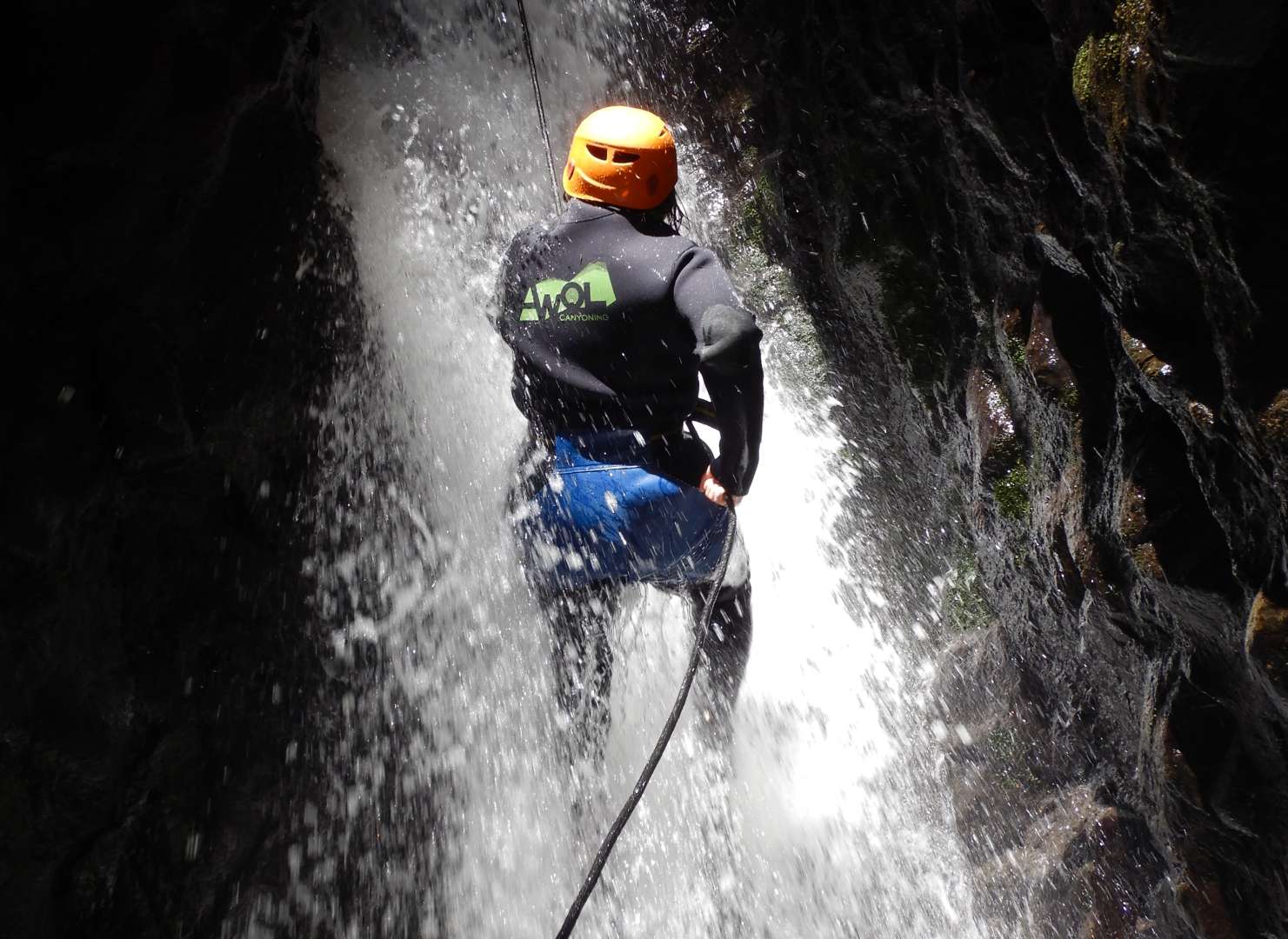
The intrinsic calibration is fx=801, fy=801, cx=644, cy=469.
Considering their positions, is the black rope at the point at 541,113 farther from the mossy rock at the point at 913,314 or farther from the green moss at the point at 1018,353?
the green moss at the point at 1018,353

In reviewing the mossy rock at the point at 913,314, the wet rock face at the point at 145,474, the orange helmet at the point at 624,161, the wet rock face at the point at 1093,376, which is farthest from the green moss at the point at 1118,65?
the wet rock face at the point at 145,474

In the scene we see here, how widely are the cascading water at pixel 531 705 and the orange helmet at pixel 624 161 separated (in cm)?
168

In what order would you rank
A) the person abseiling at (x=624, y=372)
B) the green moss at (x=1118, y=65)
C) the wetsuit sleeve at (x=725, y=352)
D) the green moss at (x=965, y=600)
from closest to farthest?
the green moss at (x=1118, y=65)
the wetsuit sleeve at (x=725, y=352)
the person abseiling at (x=624, y=372)
the green moss at (x=965, y=600)

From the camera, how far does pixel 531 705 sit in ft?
11.2

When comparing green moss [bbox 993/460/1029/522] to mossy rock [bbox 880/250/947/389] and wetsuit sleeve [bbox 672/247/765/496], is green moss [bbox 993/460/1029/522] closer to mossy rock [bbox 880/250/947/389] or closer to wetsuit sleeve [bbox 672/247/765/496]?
mossy rock [bbox 880/250/947/389]

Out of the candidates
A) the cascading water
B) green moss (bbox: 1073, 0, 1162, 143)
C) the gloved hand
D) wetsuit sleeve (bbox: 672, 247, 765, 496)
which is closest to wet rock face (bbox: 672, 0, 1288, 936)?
green moss (bbox: 1073, 0, 1162, 143)

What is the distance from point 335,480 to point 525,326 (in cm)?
152

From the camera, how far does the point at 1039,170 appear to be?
241 cm

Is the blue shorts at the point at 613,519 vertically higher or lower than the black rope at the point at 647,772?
higher

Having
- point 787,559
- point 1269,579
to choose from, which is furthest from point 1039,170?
point 787,559

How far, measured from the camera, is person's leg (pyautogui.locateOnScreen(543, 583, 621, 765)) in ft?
10.1

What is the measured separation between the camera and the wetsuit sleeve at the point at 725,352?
7.54 ft

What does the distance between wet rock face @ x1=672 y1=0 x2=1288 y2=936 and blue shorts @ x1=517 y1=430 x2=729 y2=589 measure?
1.19 metres

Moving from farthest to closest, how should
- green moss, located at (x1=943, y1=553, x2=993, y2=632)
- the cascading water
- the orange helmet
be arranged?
green moss, located at (x1=943, y1=553, x2=993, y2=632) → the cascading water → the orange helmet
